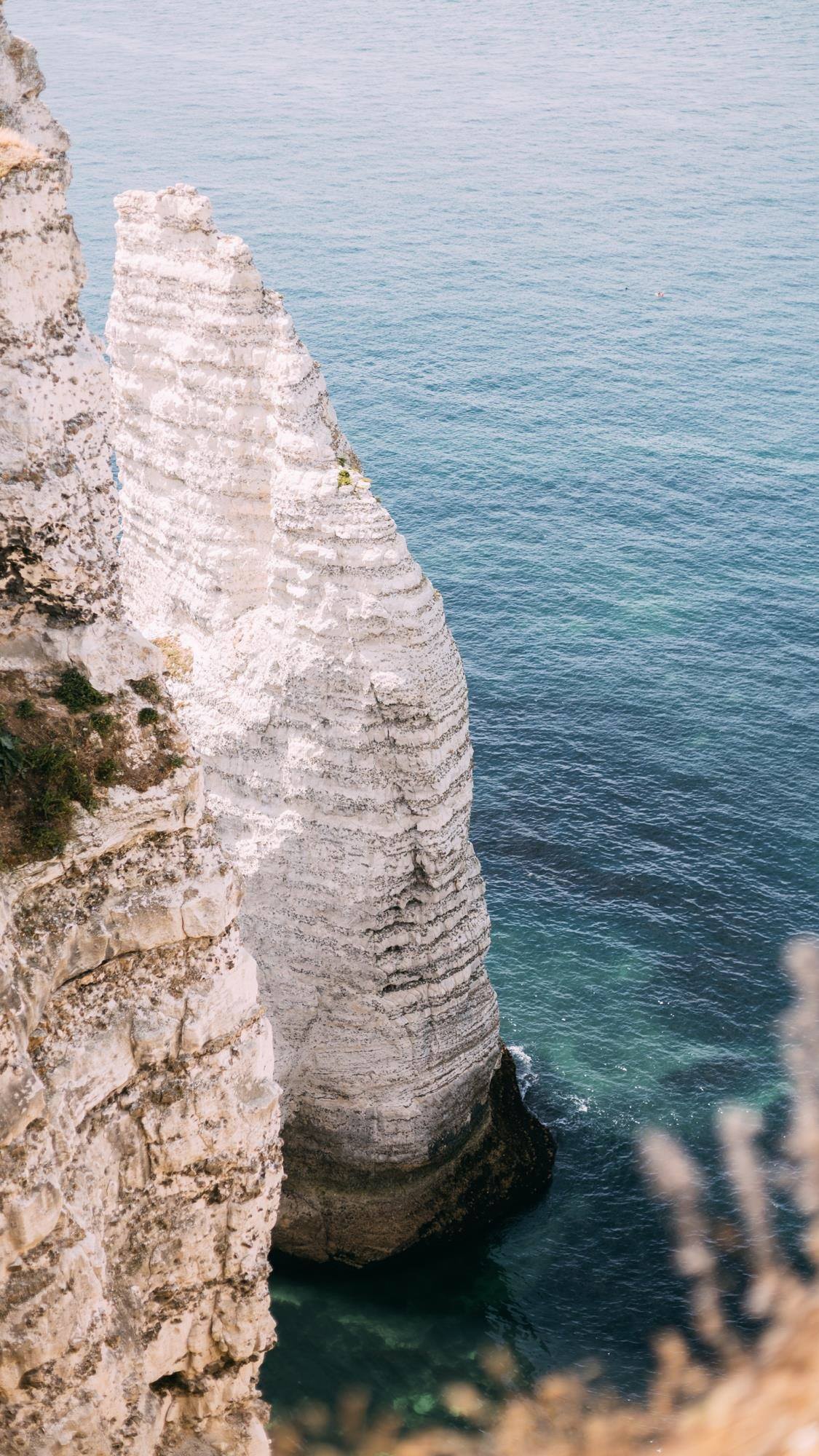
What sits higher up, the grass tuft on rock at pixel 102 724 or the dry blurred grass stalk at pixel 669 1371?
the grass tuft on rock at pixel 102 724

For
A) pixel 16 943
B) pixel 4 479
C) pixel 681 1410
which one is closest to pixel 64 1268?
pixel 16 943

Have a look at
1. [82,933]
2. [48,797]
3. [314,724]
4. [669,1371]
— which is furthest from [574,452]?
[48,797]

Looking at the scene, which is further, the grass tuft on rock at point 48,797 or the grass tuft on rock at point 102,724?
the grass tuft on rock at point 102,724

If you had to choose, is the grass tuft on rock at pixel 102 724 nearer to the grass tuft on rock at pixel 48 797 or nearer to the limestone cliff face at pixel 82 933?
the limestone cliff face at pixel 82 933

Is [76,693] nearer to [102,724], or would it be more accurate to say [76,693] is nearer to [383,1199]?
[102,724]

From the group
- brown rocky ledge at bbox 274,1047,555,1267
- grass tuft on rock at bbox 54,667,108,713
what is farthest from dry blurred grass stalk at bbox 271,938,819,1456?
grass tuft on rock at bbox 54,667,108,713

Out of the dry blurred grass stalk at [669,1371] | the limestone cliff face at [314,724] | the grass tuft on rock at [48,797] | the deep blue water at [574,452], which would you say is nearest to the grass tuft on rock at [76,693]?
the grass tuft on rock at [48,797]
